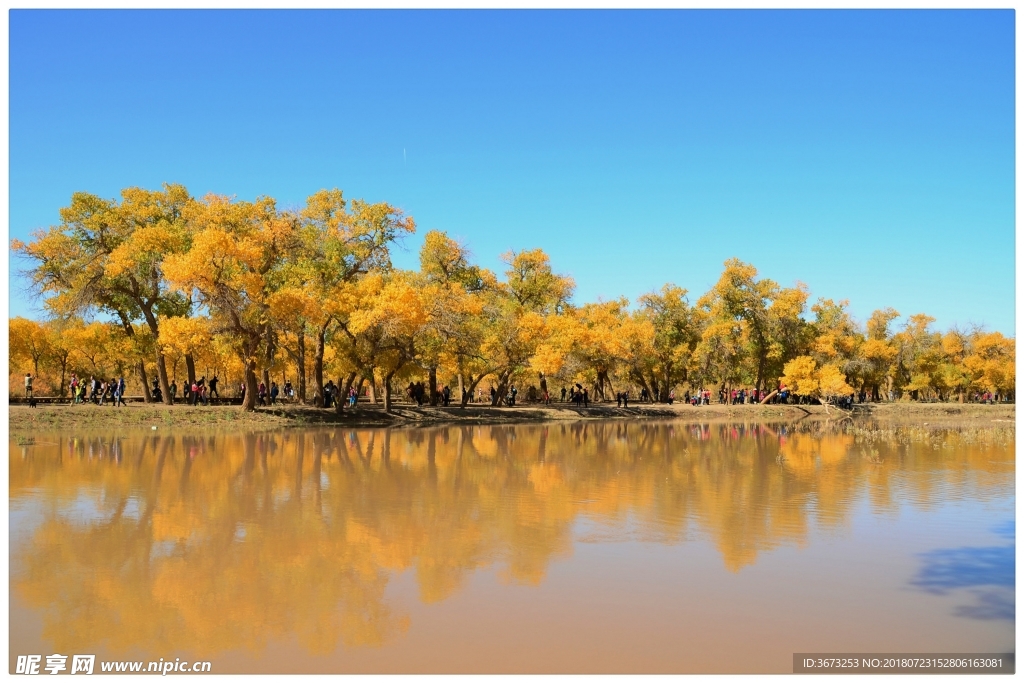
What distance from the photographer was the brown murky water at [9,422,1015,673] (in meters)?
6.16

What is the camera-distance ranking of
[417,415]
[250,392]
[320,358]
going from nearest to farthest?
[250,392], [320,358], [417,415]

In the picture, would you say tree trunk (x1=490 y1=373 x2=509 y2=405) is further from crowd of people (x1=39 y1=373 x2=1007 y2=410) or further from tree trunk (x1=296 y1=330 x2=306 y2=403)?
tree trunk (x1=296 y1=330 x2=306 y2=403)

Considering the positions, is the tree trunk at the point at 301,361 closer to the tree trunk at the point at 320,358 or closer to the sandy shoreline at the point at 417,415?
the tree trunk at the point at 320,358

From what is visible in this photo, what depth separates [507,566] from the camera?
8289mm

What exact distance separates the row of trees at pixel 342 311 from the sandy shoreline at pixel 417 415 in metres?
1.32

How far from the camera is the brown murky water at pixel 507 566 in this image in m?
6.16

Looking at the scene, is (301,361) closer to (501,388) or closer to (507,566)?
(501,388)

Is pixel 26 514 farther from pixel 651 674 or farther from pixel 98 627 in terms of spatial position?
pixel 651 674

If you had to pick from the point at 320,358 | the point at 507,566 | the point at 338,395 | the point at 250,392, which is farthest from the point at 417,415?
the point at 507,566

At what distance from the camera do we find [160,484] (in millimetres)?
14016

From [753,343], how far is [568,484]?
40.8m

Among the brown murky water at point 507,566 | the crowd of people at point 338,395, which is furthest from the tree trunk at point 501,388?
the brown murky water at point 507,566

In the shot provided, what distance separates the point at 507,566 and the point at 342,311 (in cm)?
2338

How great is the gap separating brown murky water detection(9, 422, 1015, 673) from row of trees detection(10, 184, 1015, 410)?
13.8 m
